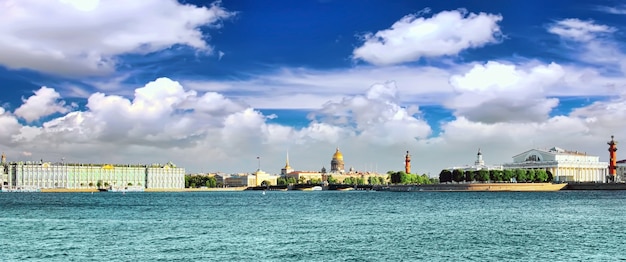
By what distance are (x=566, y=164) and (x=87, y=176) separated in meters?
96.0

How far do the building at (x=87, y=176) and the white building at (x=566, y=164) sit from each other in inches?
2972

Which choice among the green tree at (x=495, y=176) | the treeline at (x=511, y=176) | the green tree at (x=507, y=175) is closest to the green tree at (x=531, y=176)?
the treeline at (x=511, y=176)

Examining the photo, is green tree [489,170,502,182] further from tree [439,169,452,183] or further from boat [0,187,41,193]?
boat [0,187,41,193]

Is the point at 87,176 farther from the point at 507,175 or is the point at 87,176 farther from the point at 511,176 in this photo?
the point at 511,176

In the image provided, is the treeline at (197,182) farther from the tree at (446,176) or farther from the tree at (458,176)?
the tree at (458,176)

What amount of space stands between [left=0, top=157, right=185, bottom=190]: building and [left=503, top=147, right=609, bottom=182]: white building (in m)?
75.5

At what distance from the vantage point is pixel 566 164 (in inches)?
5571

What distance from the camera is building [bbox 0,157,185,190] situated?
147 m

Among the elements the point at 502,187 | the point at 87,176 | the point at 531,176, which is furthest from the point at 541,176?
the point at 87,176

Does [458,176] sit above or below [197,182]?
above

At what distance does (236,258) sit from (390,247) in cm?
623

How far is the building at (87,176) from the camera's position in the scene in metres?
147

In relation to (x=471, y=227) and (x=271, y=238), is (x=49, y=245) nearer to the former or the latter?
(x=271, y=238)

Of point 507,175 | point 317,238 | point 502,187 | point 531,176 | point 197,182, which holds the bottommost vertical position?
point 197,182
